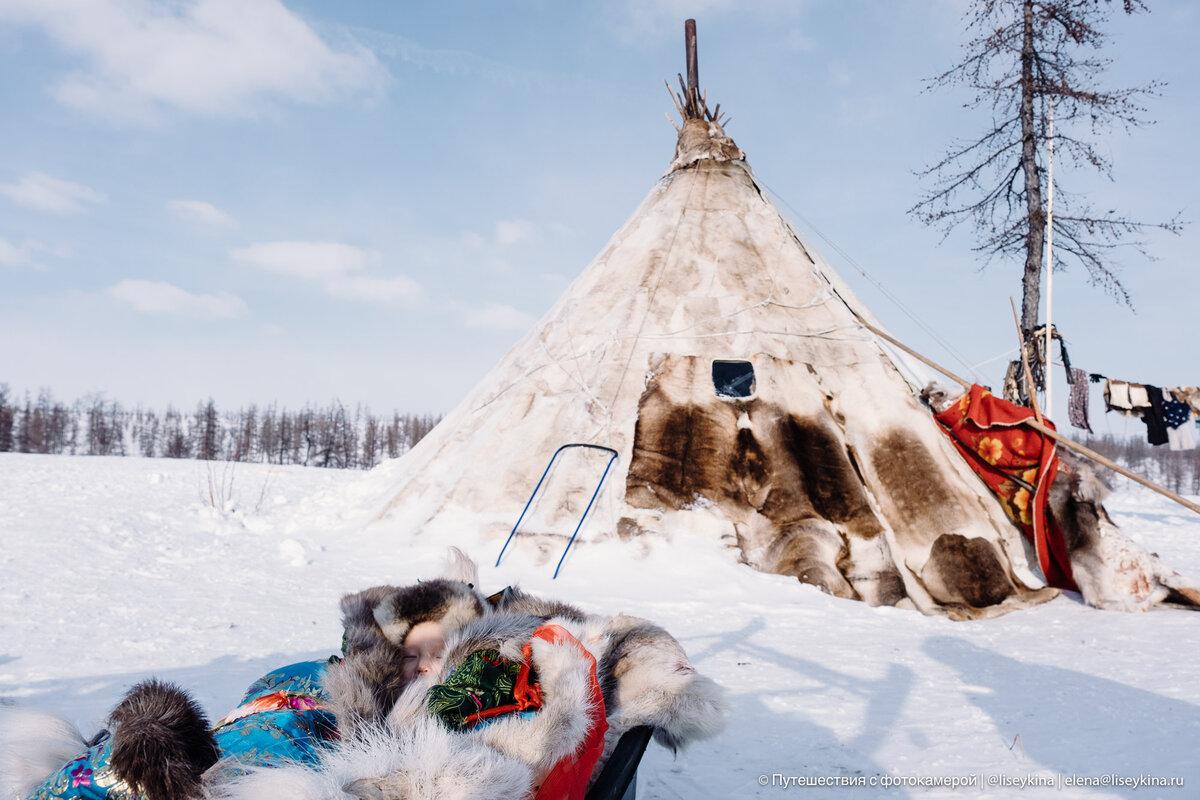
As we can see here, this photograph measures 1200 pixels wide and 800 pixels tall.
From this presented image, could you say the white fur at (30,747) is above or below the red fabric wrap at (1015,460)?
below

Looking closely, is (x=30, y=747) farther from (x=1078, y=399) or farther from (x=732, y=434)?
(x=1078, y=399)

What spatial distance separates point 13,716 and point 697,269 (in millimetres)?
6679

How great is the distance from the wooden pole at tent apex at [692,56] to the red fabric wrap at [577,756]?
8228 millimetres

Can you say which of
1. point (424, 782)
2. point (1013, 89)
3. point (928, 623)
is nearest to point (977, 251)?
point (1013, 89)

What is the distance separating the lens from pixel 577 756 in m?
1.46

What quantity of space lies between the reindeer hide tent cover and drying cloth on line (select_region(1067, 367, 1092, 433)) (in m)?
2.48

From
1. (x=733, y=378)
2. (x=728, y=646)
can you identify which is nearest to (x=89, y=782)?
(x=728, y=646)

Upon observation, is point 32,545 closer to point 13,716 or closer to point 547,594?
point 547,594

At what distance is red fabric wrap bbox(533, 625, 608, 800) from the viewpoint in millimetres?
1354

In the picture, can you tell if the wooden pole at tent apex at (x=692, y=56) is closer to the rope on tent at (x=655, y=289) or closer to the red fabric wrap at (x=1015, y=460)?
the rope on tent at (x=655, y=289)

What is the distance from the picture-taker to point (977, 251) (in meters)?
10.0

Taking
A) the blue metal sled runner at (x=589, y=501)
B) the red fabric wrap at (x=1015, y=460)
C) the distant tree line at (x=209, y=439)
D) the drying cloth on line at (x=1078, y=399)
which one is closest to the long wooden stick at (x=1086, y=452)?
the red fabric wrap at (x=1015, y=460)

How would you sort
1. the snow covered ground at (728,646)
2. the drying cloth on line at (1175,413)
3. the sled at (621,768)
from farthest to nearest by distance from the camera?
the drying cloth on line at (1175,413) → the snow covered ground at (728,646) → the sled at (621,768)

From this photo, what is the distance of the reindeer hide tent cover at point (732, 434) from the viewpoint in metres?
5.64
